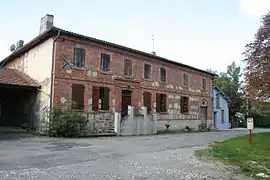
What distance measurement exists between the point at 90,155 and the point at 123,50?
45.2ft

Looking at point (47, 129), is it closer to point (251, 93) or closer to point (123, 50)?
point (123, 50)

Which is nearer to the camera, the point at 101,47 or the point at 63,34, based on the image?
the point at 63,34

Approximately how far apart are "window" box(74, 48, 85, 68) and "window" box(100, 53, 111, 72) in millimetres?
1660

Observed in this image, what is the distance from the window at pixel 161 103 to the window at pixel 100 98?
19.1 feet

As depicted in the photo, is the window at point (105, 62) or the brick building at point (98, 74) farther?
the window at point (105, 62)

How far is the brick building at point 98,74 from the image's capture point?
20.1m

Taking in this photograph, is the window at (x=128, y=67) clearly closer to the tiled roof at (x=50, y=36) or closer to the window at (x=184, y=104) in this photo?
the tiled roof at (x=50, y=36)

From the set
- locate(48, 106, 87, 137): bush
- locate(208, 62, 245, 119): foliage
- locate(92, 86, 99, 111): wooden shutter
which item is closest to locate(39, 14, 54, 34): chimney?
locate(92, 86, 99, 111): wooden shutter

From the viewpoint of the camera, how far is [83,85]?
Answer: 69.6ft

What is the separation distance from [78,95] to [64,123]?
113 inches

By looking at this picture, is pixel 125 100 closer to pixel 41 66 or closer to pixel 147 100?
pixel 147 100

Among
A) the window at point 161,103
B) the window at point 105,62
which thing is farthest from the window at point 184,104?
the window at point 105,62

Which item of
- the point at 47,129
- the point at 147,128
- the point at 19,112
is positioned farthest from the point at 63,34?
the point at 147,128

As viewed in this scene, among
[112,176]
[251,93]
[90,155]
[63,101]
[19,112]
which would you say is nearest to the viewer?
[112,176]
